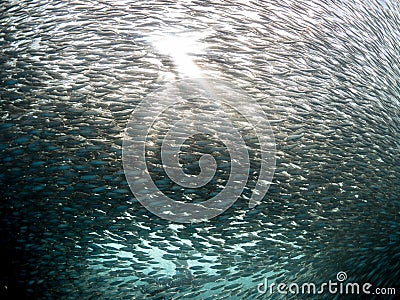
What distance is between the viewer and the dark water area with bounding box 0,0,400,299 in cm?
291

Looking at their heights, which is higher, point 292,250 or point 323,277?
point 292,250

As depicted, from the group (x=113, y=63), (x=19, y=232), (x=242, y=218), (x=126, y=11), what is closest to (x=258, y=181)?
(x=242, y=218)

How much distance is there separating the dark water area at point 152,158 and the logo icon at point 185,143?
0.17 ft

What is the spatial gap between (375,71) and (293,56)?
90 cm

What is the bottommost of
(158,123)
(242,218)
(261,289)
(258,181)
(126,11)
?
(261,289)

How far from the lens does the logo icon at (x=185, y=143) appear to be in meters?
2.92

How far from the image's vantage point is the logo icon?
2918 millimetres

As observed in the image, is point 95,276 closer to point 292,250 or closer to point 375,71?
point 292,250

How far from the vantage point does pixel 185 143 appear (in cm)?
295

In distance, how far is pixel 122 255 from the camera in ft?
Result: 9.80

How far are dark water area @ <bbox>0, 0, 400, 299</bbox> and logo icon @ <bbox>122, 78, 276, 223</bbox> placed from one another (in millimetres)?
51

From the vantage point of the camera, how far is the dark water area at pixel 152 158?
9.54ft

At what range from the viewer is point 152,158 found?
2.93 meters

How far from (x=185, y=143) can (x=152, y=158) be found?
0.78ft
